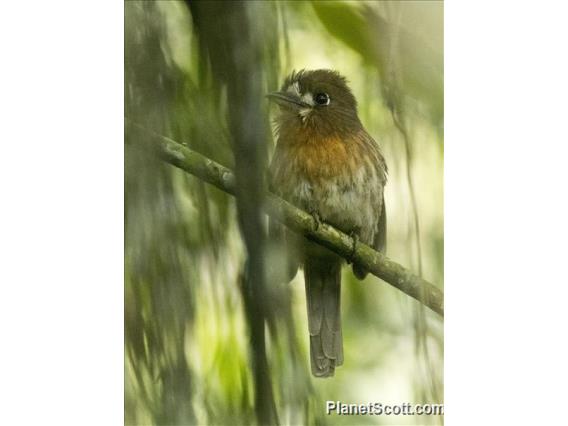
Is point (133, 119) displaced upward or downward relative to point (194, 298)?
upward

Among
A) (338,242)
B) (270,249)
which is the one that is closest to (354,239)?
(338,242)

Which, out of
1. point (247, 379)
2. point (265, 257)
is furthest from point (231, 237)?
point (247, 379)

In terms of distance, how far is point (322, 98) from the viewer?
1.32m

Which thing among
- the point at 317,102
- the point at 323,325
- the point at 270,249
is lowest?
the point at 323,325

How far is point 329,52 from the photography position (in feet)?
4.26

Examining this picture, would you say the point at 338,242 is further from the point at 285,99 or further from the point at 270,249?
the point at 285,99

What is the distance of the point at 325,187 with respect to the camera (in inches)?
51.8

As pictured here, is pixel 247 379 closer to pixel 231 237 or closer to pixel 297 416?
pixel 297 416

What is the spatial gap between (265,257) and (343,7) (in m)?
0.39

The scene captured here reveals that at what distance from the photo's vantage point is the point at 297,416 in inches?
51.6

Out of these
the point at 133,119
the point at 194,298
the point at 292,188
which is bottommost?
the point at 194,298

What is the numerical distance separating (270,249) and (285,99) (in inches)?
→ 9.0

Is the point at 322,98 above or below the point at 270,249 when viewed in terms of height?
above

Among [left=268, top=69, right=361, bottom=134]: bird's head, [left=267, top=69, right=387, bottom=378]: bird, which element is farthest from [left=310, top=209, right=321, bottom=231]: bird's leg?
[left=268, top=69, right=361, bottom=134]: bird's head
